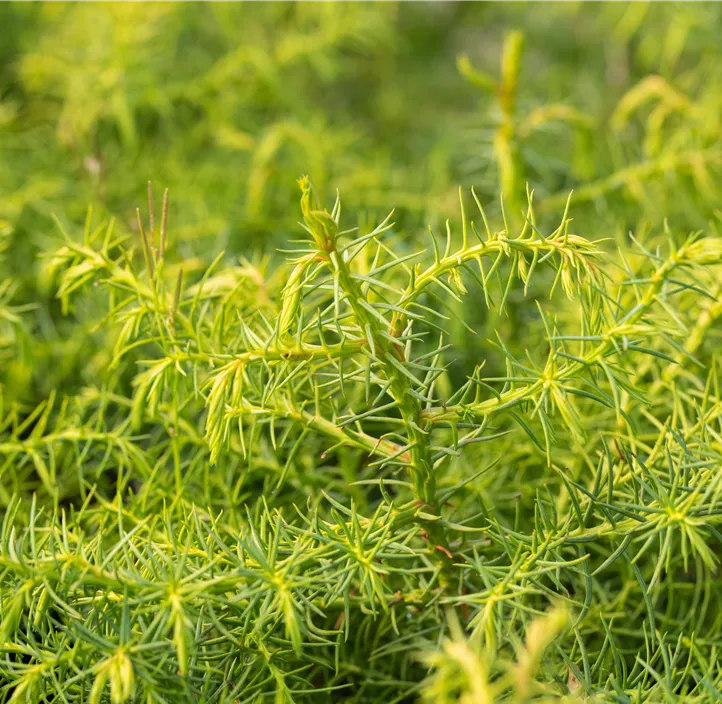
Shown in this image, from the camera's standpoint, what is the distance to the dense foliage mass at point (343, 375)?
315 millimetres

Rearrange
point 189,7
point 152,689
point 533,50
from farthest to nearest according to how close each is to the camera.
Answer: point 533,50
point 189,7
point 152,689

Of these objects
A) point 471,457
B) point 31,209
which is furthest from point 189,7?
point 471,457

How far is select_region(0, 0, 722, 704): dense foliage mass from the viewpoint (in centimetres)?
31

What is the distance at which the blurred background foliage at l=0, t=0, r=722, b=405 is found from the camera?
0.61 metres

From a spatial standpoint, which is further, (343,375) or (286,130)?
(286,130)

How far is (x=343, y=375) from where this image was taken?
35cm

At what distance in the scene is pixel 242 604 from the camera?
0.32 m

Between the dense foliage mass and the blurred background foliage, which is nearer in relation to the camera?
the dense foliage mass

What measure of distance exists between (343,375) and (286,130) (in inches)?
15.7

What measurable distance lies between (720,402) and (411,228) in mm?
373

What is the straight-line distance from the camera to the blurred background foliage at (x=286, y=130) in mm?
607

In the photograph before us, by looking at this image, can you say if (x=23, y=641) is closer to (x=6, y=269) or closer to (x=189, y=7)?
(x=6, y=269)

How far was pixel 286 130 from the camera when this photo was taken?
688 mm

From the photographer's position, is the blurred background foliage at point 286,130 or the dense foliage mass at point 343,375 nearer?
the dense foliage mass at point 343,375
